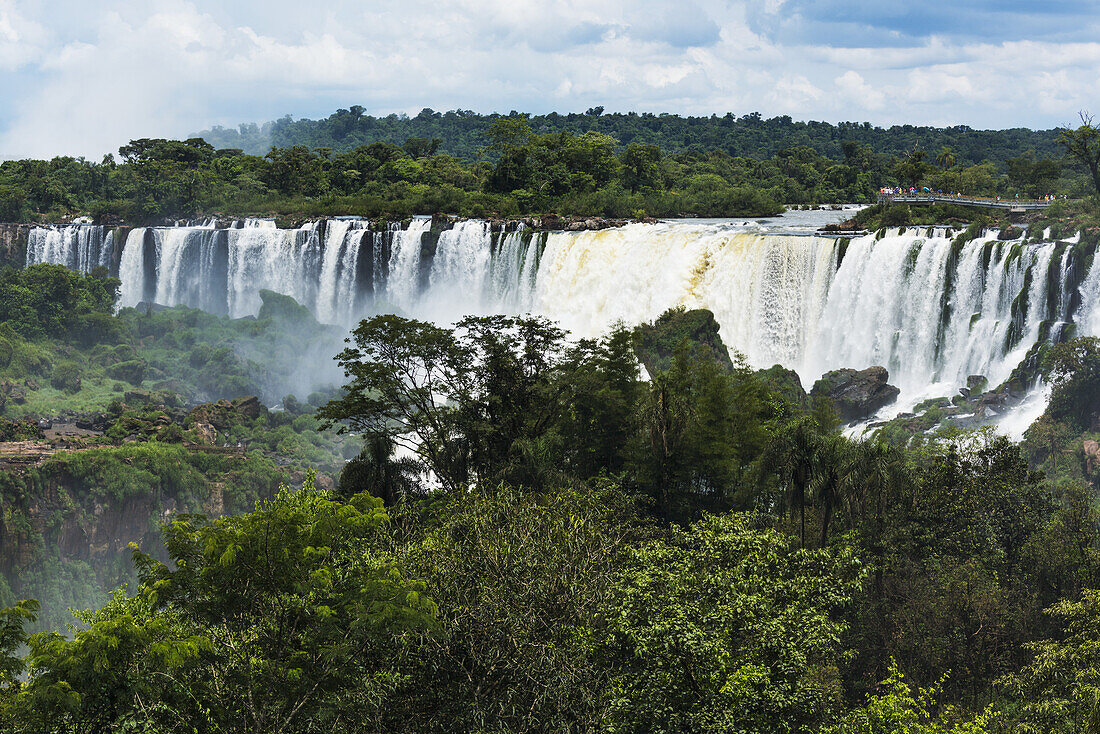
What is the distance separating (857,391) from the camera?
95.9ft

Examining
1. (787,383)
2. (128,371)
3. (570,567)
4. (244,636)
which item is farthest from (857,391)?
(128,371)

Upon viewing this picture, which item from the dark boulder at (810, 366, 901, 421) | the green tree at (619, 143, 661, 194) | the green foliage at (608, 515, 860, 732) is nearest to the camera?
the green foliage at (608, 515, 860, 732)

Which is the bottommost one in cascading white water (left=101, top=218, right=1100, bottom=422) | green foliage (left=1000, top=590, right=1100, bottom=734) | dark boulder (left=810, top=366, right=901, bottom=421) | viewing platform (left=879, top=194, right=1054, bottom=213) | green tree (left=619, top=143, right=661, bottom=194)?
green foliage (left=1000, top=590, right=1100, bottom=734)

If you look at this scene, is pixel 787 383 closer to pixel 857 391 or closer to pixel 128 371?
pixel 857 391

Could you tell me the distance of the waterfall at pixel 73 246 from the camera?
49.4 meters

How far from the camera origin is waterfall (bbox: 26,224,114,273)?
4941 cm

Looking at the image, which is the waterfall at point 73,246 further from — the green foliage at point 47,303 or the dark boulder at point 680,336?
the dark boulder at point 680,336

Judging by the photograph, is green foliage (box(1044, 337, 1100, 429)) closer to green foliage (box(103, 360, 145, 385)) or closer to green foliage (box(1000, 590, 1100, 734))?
green foliage (box(1000, 590, 1100, 734))

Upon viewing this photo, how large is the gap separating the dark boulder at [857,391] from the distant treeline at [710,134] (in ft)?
152

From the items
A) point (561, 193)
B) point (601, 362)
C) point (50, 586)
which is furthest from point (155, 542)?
point (561, 193)

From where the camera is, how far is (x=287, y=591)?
35.0ft

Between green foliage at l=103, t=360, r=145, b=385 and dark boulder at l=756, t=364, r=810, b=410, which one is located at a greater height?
dark boulder at l=756, t=364, r=810, b=410

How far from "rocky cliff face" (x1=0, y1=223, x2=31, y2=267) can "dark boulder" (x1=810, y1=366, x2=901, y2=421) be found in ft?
137

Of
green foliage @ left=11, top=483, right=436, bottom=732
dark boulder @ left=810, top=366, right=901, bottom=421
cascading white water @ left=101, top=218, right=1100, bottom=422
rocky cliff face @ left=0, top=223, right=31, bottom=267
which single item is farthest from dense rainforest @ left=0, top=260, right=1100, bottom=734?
rocky cliff face @ left=0, top=223, right=31, bottom=267
